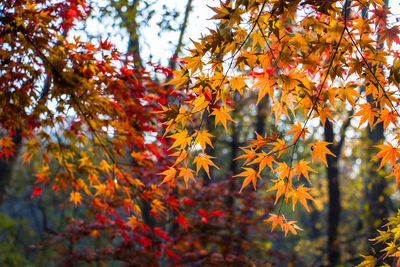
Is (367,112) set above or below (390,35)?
below

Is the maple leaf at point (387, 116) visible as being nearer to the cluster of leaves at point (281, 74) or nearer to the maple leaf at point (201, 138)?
the cluster of leaves at point (281, 74)

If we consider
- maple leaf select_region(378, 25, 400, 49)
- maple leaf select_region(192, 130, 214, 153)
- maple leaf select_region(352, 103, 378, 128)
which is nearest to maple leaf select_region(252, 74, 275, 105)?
maple leaf select_region(192, 130, 214, 153)

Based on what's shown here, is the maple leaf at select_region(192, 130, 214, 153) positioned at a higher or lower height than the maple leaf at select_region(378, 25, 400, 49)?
lower

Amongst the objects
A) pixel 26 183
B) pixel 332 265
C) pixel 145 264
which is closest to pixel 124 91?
pixel 145 264

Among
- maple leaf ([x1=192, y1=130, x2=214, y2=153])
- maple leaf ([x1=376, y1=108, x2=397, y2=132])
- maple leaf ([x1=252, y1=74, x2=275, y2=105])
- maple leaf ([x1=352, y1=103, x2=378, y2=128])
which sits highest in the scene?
maple leaf ([x1=252, y1=74, x2=275, y2=105])

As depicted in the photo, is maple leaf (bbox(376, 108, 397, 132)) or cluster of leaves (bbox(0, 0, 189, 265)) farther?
cluster of leaves (bbox(0, 0, 189, 265))

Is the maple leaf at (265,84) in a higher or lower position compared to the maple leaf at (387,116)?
higher

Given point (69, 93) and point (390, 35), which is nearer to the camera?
point (390, 35)

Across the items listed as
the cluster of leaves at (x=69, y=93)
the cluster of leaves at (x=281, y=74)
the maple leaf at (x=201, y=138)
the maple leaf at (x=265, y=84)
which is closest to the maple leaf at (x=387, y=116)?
the cluster of leaves at (x=281, y=74)

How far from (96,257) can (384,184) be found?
13.8 ft

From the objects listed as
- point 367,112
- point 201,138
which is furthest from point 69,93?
point 367,112

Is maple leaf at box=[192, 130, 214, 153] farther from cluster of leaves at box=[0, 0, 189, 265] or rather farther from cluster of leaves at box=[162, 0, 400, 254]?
cluster of leaves at box=[0, 0, 189, 265]

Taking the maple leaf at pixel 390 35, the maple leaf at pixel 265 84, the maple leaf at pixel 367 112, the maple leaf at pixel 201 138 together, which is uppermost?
the maple leaf at pixel 390 35

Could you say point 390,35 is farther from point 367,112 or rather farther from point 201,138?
point 201,138
